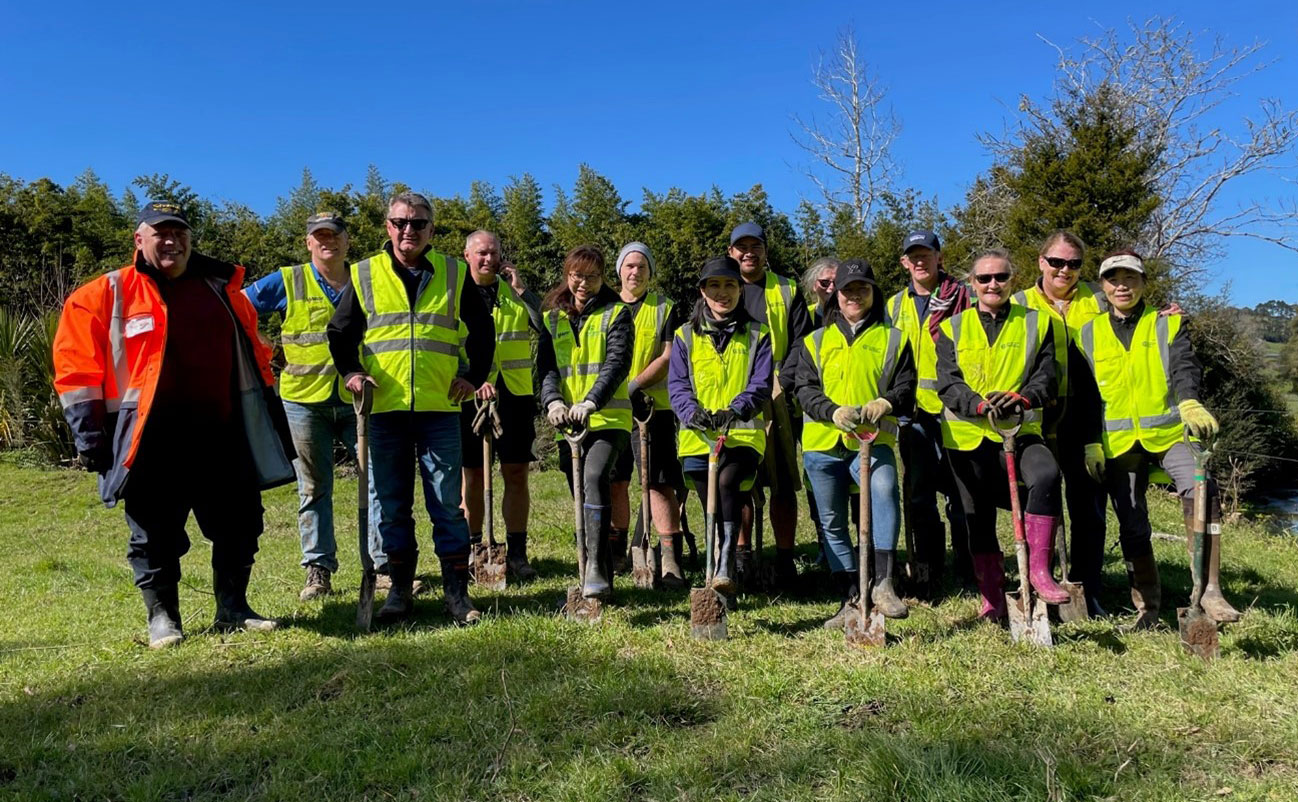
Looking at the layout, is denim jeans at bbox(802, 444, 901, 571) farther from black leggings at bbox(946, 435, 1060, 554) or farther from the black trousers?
the black trousers

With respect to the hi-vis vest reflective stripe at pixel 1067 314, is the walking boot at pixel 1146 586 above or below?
below

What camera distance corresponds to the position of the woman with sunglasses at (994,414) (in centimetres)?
470

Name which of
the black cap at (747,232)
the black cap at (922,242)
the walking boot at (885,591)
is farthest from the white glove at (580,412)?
the black cap at (922,242)

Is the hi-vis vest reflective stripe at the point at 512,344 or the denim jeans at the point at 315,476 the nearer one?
the denim jeans at the point at 315,476

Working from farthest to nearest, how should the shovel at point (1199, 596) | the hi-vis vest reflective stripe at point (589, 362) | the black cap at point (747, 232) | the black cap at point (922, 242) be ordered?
the black cap at point (747, 232), the black cap at point (922, 242), the hi-vis vest reflective stripe at point (589, 362), the shovel at point (1199, 596)

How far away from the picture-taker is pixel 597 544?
5.35 metres

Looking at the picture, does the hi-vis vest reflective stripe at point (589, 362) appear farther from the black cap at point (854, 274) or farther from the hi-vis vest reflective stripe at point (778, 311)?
the black cap at point (854, 274)

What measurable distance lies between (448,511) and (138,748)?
201cm

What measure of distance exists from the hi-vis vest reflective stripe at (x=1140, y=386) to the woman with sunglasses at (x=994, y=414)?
0.38m

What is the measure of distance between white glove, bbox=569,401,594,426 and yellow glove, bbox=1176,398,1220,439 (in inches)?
127

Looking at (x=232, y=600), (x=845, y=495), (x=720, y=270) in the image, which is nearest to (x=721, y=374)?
(x=720, y=270)

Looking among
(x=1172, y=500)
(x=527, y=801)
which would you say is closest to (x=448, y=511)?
(x=527, y=801)

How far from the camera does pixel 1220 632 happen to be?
454cm

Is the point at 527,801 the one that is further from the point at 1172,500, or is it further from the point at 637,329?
the point at 1172,500
